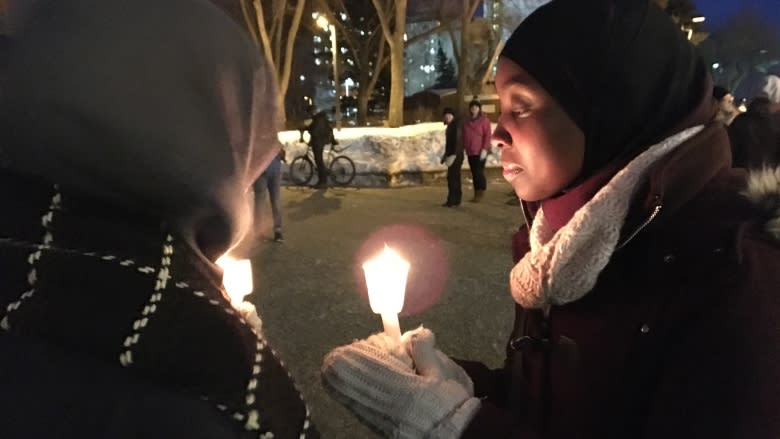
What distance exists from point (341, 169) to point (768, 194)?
13486 millimetres

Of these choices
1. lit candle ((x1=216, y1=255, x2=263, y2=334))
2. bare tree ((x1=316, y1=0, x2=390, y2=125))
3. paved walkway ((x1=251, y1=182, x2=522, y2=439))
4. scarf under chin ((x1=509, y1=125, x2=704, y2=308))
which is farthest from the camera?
bare tree ((x1=316, y1=0, x2=390, y2=125))

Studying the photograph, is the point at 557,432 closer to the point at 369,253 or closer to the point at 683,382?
the point at 683,382

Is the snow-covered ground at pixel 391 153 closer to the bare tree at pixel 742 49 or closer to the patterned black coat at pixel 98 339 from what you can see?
the patterned black coat at pixel 98 339

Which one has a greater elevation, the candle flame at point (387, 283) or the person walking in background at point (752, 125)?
the person walking in background at point (752, 125)

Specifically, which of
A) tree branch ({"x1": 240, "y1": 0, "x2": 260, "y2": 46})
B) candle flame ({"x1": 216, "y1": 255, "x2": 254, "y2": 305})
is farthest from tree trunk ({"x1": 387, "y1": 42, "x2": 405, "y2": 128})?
candle flame ({"x1": 216, "y1": 255, "x2": 254, "y2": 305})

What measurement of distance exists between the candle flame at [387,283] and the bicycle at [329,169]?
12.6 metres

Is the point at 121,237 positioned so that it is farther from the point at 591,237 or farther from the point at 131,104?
the point at 591,237

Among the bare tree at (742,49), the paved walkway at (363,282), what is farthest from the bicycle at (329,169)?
the bare tree at (742,49)

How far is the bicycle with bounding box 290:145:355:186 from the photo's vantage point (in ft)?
46.4

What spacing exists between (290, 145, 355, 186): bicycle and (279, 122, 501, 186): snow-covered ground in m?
0.35

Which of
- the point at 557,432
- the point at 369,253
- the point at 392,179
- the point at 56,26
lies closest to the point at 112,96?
the point at 56,26

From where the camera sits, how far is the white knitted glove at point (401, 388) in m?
1.40

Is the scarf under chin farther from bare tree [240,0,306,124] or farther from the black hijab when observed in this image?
bare tree [240,0,306,124]

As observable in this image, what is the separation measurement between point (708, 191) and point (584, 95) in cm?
37
